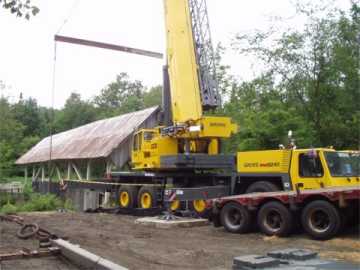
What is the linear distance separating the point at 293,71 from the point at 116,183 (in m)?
10.2

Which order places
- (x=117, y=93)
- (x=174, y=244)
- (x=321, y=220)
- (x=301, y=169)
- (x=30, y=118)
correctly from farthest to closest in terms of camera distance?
(x=117, y=93)
(x=30, y=118)
(x=301, y=169)
(x=321, y=220)
(x=174, y=244)

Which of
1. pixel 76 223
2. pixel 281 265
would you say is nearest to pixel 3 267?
pixel 281 265

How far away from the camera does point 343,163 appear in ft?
49.5

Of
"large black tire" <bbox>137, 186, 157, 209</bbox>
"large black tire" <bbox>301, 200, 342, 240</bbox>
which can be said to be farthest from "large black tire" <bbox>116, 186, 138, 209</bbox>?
"large black tire" <bbox>301, 200, 342, 240</bbox>

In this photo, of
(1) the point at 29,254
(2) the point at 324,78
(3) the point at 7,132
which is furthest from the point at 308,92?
(3) the point at 7,132

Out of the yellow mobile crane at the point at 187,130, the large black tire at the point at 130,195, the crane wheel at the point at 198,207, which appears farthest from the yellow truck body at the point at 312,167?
the large black tire at the point at 130,195

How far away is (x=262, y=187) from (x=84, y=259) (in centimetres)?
862

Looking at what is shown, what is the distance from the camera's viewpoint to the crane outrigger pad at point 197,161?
18.7 metres

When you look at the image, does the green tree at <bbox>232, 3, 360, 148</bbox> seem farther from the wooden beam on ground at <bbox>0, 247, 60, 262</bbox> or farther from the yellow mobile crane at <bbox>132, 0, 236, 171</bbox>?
the wooden beam on ground at <bbox>0, 247, 60, 262</bbox>

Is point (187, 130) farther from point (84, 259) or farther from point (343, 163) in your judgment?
point (84, 259)

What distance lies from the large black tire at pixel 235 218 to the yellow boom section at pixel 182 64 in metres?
5.21

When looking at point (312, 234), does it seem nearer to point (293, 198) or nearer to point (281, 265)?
point (293, 198)

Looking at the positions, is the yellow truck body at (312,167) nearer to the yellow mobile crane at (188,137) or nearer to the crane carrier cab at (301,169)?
the crane carrier cab at (301,169)

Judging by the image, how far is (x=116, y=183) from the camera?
2402 centimetres
